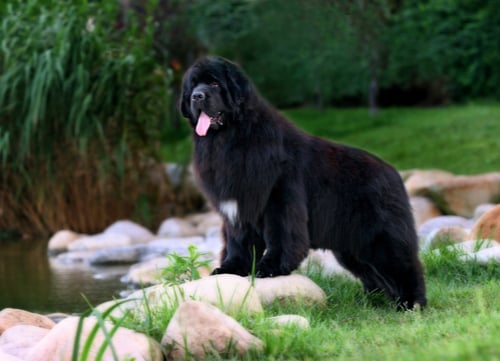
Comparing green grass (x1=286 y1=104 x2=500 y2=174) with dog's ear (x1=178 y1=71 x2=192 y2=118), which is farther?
green grass (x1=286 y1=104 x2=500 y2=174)

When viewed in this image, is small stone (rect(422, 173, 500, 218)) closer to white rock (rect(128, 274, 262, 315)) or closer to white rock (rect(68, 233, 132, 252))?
white rock (rect(68, 233, 132, 252))

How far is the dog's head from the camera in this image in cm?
467

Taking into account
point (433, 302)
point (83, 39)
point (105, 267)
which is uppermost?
point (83, 39)

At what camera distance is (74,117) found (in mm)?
10625

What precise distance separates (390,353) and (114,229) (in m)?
7.41

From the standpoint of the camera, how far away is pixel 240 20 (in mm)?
17516

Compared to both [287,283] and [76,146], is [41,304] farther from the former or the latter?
[76,146]

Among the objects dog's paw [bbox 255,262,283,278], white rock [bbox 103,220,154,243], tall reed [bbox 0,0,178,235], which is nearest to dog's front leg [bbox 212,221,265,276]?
dog's paw [bbox 255,262,283,278]

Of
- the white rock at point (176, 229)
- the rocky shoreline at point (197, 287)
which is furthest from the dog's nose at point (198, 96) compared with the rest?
the white rock at point (176, 229)

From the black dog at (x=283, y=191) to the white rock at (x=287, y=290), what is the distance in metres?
0.11

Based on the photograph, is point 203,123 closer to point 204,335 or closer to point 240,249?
point 240,249

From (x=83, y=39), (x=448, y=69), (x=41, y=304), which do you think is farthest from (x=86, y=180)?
(x=448, y=69)

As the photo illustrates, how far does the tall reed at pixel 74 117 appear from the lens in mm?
10578

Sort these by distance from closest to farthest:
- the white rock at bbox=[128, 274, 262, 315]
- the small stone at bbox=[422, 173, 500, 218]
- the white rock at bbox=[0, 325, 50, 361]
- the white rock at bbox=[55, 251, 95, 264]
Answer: the white rock at bbox=[128, 274, 262, 315] < the white rock at bbox=[0, 325, 50, 361] < the white rock at bbox=[55, 251, 95, 264] < the small stone at bbox=[422, 173, 500, 218]
